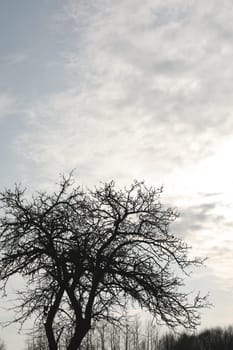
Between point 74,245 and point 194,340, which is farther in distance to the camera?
point 194,340

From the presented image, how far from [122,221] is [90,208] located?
124 cm

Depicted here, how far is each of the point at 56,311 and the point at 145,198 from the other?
15.4 ft

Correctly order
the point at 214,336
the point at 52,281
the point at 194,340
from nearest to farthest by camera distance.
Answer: the point at 52,281 < the point at 194,340 < the point at 214,336

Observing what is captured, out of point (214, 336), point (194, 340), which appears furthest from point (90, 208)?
point (214, 336)

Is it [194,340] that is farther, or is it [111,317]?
[194,340]

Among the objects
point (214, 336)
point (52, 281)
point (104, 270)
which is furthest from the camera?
point (214, 336)

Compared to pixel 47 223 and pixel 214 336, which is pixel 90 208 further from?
pixel 214 336

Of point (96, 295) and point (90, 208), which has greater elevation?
point (90, 208)

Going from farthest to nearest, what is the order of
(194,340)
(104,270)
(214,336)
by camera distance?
(214,336), (194,340), (104,270)

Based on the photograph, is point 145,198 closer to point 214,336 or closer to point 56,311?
point 56,311

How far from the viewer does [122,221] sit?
1841 centimetres

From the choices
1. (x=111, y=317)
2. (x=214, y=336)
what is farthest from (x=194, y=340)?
(x=111, y=317)

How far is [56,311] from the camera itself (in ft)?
59.0

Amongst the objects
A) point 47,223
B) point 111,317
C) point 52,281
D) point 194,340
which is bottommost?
point 111,317
